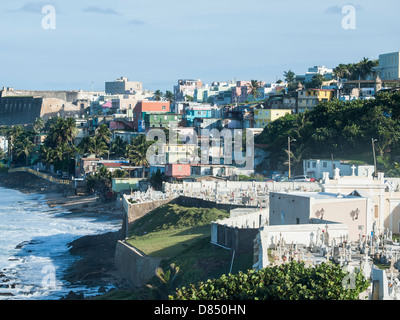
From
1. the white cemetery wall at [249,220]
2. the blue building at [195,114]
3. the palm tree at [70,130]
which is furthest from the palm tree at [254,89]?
the white cemetery wall at [249,220]

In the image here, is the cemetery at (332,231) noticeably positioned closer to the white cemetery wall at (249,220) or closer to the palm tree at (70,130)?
the white cemetery wall at (249,220)

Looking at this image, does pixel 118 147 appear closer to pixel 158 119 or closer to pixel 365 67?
pixel 158 119

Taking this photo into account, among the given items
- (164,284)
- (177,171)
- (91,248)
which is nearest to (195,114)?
(177,171)

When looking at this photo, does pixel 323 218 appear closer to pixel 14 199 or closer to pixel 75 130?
pixel 14 199

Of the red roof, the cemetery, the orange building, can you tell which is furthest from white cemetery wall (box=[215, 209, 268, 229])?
the orange building

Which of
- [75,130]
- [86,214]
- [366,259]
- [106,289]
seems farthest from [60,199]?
[366,259]

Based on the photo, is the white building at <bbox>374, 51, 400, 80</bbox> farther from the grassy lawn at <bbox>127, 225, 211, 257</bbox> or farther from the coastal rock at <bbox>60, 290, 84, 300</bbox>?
the coastal rock at <bbox>60, 290, 84, 300</bbox>
